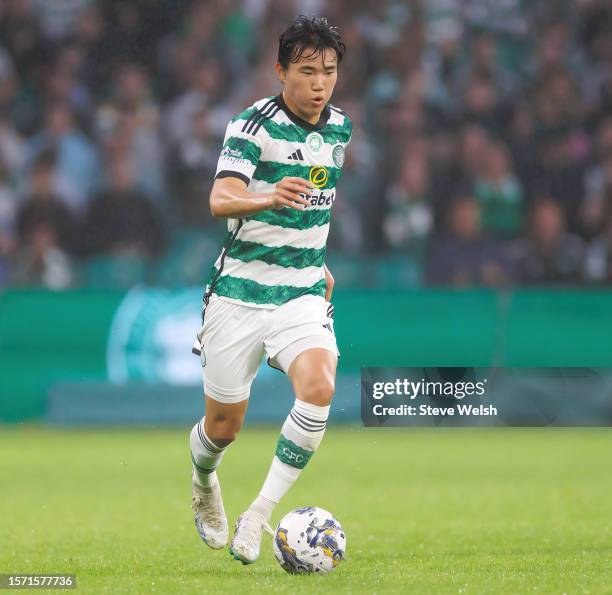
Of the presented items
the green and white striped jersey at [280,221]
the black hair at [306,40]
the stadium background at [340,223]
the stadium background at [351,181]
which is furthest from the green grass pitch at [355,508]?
the black hair at [306,40]

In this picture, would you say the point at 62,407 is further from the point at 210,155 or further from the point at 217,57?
the point at 217,57

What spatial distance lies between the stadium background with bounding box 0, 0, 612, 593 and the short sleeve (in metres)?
3.97

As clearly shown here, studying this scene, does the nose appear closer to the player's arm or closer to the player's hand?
the player's arm

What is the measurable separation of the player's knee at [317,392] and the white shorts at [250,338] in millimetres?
167

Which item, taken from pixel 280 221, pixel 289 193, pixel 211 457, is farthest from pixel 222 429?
pixel 289 193

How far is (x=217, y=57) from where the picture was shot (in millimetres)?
16047

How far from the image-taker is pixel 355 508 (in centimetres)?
816

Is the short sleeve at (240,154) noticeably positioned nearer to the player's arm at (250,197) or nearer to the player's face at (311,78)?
the player's arm at (250,197)

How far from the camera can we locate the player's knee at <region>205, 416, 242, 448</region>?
6055 mm

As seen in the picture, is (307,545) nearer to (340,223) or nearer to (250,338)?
(250,338)

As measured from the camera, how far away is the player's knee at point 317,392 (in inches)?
219

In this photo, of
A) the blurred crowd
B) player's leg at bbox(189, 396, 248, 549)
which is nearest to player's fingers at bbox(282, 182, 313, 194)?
player's leg at bbox(189, 396, 248, 549)

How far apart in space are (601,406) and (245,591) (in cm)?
377

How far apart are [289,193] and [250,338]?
0.82 meters
